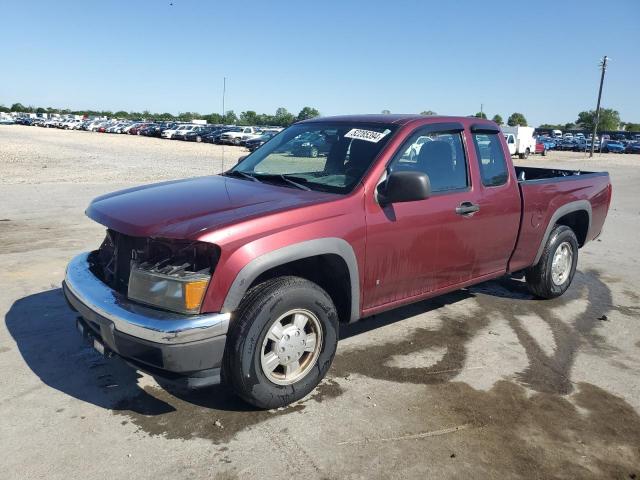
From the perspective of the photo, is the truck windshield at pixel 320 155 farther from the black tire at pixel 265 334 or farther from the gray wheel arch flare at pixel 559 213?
the gray wheel arch flare at pixel 559 213

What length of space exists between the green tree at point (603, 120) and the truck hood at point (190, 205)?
124 meters

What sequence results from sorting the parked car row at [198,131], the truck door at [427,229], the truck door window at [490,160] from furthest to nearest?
the parked car row at [198,131]
the truck door window at [490,160]
the truck door at [427,229]

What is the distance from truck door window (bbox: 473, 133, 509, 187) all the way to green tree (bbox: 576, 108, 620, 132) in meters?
122

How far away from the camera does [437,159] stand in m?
4.39

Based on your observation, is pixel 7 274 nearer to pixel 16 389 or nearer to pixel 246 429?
pixel 16 389

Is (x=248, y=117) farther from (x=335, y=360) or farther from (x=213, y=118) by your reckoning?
(x=335, y=360)

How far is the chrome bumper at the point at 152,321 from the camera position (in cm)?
291

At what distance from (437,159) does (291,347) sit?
1980mm

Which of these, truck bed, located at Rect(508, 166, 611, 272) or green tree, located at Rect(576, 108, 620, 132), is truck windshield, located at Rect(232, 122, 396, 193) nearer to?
truck bed, located at Rect(508, 166, 611, 272)

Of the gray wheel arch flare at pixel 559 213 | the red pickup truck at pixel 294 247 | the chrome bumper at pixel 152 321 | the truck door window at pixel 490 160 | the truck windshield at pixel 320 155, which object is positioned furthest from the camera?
the gray wheel arch flare at pixel 559 213

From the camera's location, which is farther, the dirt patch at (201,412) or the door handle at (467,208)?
the door handle at (467,208)

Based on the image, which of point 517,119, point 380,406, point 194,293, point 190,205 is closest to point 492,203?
point 380,406

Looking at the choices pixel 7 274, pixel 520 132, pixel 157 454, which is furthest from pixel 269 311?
pixel 520 132

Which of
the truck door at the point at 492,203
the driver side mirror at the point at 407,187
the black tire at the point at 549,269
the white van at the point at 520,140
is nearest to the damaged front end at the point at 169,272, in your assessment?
the driver side mirror at the point at 407,187
